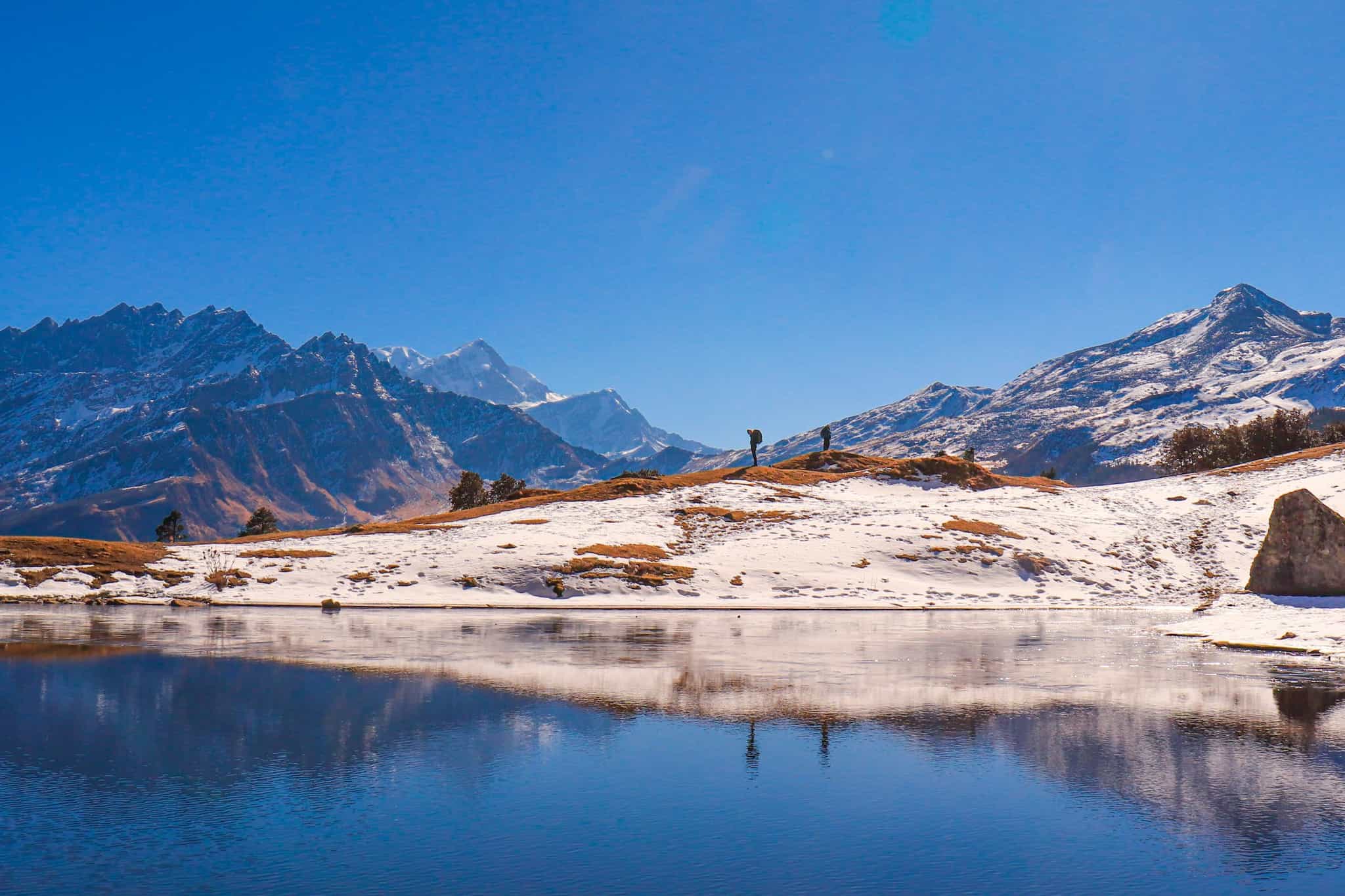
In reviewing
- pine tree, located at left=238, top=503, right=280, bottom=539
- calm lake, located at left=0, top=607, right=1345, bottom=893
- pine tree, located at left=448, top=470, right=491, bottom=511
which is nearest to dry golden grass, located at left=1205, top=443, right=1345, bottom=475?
calm lake, located at left=0, top=607, right=1345, bottom=893

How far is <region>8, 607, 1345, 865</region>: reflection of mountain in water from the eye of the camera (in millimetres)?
17281

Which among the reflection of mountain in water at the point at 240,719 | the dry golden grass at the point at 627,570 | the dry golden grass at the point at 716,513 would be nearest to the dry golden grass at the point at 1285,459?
the dry golden grass at the point at 716,513

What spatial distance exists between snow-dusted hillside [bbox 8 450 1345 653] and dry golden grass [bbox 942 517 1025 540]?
0.22 meters

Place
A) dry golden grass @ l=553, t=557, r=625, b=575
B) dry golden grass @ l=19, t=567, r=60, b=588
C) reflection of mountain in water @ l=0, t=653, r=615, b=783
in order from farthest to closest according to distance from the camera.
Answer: dry golden grass @ l=553, t=557, r=625, b=575, dry golden grass @ l=19, t=567, r=60, b=588, reflection of mountain in water @ l=0, t=653, r=615, b=783

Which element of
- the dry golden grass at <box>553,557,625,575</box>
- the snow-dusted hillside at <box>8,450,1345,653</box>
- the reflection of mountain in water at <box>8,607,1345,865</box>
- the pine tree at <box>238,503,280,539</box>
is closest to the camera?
the reflection of mountain in water at <box>8,607,1345,865</box>

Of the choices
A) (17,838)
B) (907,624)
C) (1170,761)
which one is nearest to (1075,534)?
(907,624)

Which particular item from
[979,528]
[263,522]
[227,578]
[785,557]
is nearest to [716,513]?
[785,557]

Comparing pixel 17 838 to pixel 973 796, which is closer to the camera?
pixel 17 838

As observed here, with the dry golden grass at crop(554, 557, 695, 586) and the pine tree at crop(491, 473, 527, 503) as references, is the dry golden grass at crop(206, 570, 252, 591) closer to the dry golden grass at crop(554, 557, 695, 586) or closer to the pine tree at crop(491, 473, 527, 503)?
the dry golden grass at crop(554, 557, 695, 586)

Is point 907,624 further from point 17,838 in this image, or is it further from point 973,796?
point 17,838

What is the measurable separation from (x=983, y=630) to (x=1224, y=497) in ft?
191

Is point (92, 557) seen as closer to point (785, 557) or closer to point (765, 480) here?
point (785, 557)

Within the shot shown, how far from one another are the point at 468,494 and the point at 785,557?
234 feet

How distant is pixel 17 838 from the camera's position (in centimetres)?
1298
